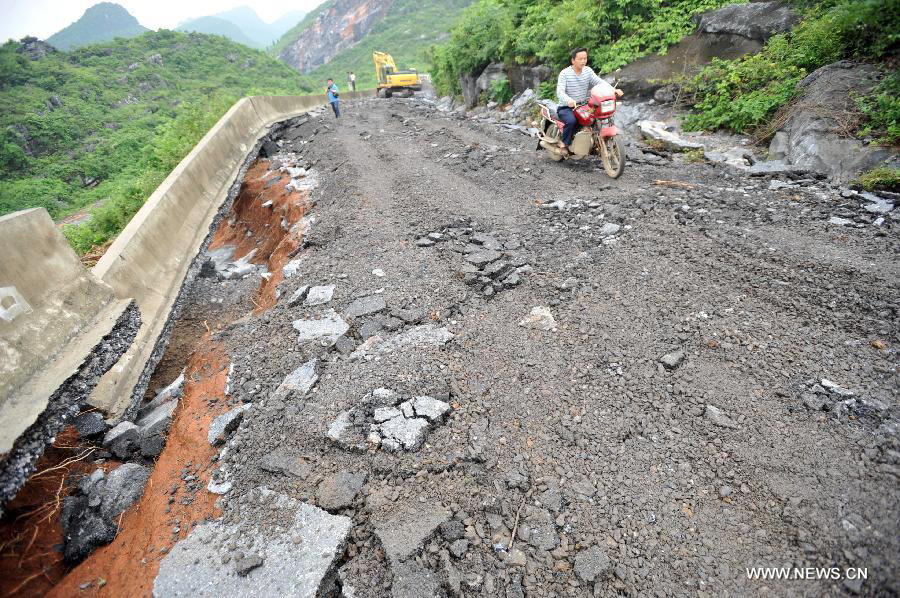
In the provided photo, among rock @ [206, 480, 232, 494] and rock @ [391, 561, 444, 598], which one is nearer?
rock @ [391, 561, 444, 598]

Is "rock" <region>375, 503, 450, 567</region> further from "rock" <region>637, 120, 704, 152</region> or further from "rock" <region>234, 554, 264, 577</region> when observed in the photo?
"rock" <region>637, 120, 704, 152</region>

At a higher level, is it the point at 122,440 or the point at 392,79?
the point at 392,79

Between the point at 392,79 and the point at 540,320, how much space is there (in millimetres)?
27290

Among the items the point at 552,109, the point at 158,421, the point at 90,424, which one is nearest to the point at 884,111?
the point at 552,109

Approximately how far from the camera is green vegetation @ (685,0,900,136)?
5.20 meters

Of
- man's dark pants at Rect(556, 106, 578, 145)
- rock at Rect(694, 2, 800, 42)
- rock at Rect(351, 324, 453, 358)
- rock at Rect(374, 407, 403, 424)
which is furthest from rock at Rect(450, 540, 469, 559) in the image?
rock at Rect(694, 2, 800, 42)

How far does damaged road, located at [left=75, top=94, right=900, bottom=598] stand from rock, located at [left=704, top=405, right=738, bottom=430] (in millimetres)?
15

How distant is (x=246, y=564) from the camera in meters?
2.06

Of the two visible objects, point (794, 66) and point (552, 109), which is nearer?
point (794, 66)

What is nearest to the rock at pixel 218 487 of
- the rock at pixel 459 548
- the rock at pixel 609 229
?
the rock at pixel 459 548

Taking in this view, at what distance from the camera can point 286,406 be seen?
→ 3053mm

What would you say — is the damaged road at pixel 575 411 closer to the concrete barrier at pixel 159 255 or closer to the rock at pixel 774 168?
the rock at pixel 774 168

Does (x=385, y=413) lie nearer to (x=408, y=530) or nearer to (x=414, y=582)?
(x=408, y=530)

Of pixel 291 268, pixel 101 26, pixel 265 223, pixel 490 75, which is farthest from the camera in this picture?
pixel 101 26
